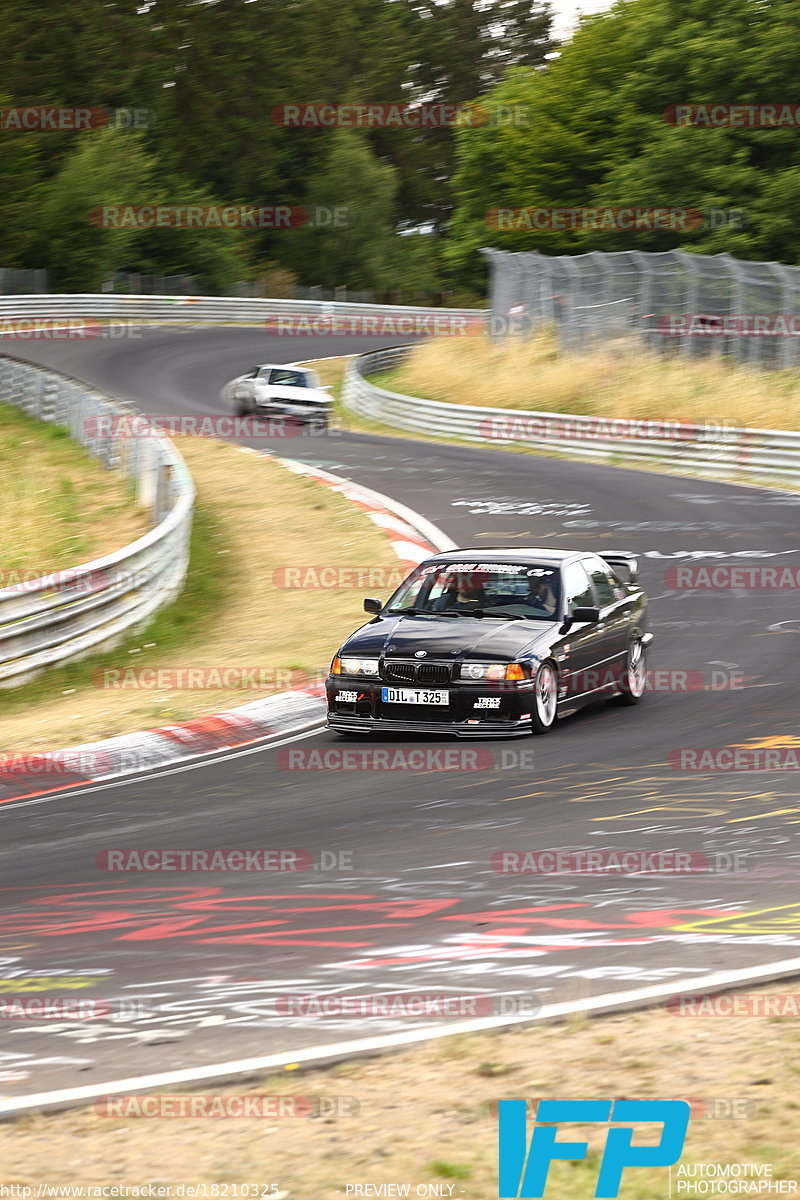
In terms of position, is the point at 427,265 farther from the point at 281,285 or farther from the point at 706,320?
the point at 706,320

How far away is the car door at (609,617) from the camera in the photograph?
40.4 ft

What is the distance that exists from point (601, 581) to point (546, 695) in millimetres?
1833

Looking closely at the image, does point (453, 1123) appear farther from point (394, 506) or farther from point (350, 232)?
point (350, 232)

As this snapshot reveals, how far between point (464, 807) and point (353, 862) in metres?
1.35

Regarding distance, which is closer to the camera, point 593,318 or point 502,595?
point 502,595

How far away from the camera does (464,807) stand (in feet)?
30.3

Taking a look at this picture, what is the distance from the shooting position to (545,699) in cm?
1143

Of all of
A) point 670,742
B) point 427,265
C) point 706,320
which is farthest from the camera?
point 427,265

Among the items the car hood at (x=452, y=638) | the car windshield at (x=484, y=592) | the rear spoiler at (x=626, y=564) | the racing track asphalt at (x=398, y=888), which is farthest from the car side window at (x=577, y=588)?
the rear spoiler at (x=626, y=564)

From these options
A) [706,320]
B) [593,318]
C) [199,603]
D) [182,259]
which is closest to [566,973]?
[199,603]

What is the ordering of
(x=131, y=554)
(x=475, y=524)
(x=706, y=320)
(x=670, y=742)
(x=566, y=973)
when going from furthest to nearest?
(x=706, y=320), (x=475, y=524), (x=131, y=554), (x=670, y=742), (x=566, y=973)

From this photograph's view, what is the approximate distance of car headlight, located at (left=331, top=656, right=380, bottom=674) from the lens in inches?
449

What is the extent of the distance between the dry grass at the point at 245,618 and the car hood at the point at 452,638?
1725 mm

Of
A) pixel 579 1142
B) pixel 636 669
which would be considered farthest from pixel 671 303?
pixel 579 1142
